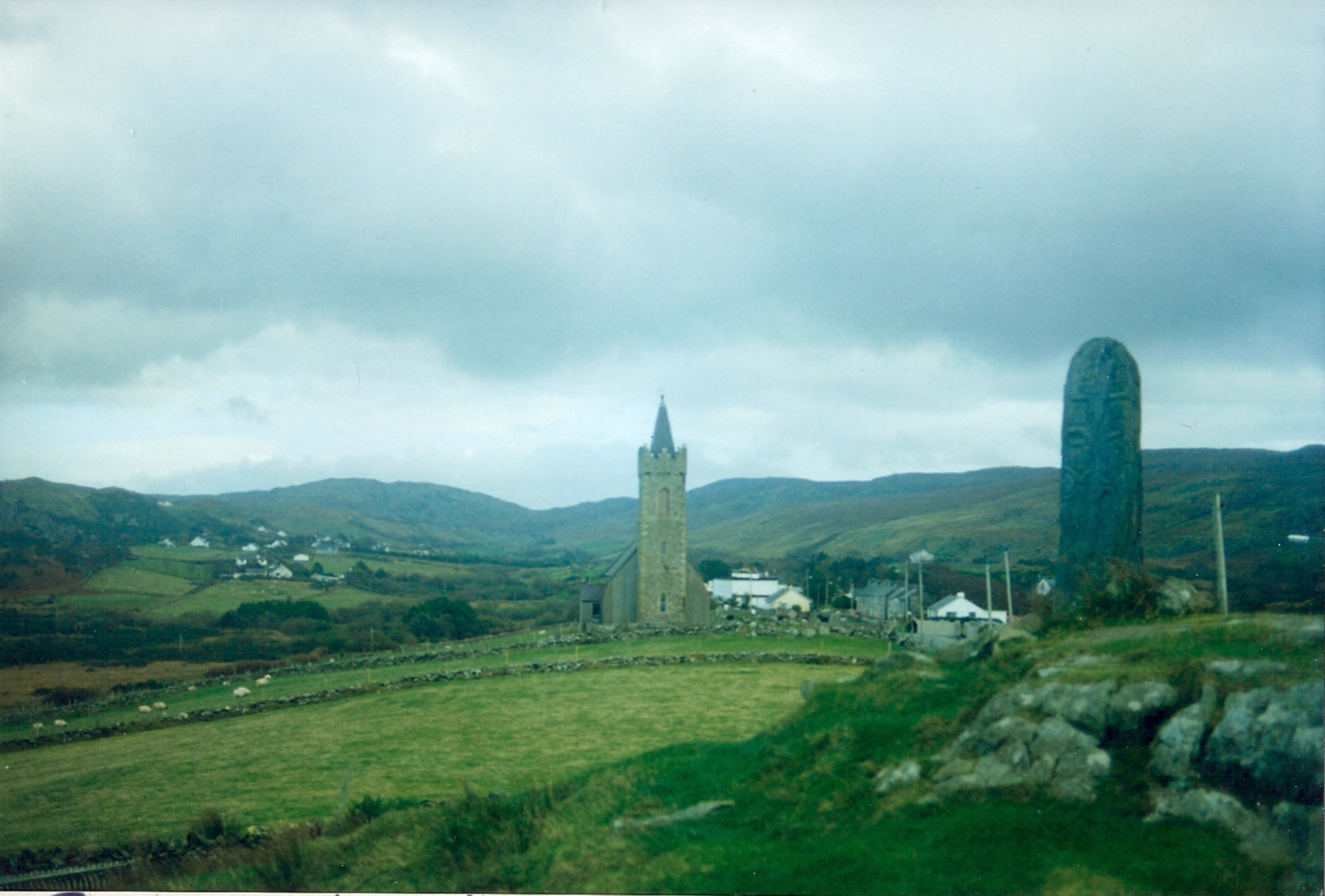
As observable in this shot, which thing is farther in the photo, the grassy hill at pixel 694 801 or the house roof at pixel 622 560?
the house roof at pixel 622 560

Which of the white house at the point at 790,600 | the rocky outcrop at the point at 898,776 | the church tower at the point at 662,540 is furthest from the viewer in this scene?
the white house at the point at 790,600

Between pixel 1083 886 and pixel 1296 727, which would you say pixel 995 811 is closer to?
pixel 1083 886

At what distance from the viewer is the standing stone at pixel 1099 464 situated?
14398 millimetres

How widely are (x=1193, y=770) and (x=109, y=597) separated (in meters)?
51.8

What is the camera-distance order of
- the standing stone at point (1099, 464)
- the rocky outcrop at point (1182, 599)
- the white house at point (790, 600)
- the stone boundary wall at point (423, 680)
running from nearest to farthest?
the rocky outcrop at point (1182, 599)
the standing stone at point (1099, 464)
the stone boundary wall at point (423, 680)
the white house at point (790, 600)

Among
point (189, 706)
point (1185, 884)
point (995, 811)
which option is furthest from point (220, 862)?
point (189, 706)

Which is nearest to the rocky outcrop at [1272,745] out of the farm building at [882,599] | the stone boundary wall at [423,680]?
the stone boundary wall at [423,680]

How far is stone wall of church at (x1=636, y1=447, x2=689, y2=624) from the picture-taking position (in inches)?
2018

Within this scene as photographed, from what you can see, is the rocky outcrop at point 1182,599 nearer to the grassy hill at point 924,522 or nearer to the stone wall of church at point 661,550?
the grassy hill at point 924,522

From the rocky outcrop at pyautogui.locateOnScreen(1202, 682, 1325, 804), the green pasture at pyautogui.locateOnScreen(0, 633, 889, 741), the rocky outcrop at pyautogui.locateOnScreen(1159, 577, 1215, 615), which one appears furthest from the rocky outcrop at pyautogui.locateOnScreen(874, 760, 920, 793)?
the green pasture at pyautogui.locateOnScreen(0, 633, 889, 741)

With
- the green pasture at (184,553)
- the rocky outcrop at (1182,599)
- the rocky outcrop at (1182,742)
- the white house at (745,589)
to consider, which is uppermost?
the rocky outcrop at (1182,599)

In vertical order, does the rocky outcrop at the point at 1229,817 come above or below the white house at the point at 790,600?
above

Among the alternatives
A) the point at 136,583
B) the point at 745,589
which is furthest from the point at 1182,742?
the point at 745,589

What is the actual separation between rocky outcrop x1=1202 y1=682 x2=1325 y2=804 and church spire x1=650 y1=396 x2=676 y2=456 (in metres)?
46.0
